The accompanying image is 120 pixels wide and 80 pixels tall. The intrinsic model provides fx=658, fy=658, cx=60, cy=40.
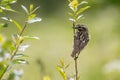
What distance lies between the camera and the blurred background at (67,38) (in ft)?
21.4

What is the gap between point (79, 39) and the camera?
2047mm

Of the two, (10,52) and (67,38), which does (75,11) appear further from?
(67,38)

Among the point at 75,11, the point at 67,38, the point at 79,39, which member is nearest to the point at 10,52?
the point at 79,39

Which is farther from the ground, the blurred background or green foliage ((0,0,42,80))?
green foliage ((0,0,42,80))

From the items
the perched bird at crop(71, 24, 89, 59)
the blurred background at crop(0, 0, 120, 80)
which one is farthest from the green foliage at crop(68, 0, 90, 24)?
the blurred background at crop(0, 0, 120, 80)

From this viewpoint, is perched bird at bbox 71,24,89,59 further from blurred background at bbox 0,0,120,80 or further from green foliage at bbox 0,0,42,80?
blurred background at bbox 0,0,120,80

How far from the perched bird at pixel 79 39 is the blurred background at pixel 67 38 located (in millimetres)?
3087

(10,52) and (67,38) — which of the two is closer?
(10,52)

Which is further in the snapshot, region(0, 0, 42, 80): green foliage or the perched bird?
the perched bird

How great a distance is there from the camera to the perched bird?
6.67 feet

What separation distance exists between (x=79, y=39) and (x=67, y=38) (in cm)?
682

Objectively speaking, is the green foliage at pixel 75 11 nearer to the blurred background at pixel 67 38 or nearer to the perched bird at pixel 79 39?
the perched bird at pixel 79 39

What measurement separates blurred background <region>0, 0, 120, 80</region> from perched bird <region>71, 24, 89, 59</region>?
3087 millimetres

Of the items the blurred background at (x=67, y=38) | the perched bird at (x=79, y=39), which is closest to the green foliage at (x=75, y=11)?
the perched bird at (x=79, y=39)
